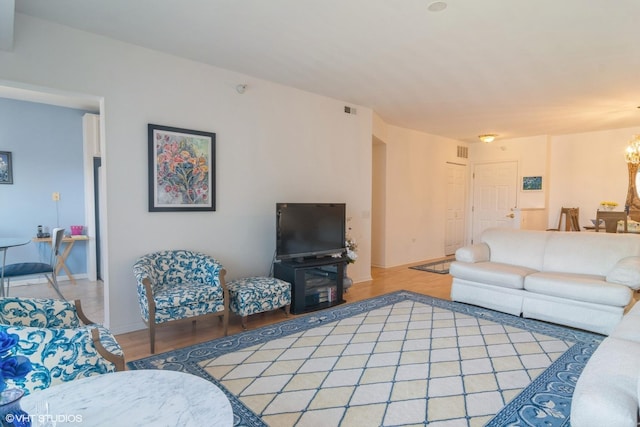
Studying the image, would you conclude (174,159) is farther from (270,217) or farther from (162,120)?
(270,217)

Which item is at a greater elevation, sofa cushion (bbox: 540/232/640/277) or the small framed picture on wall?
the small framed picture on wall

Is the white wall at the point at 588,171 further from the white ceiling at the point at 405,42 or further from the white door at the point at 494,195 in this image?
the white ceiling at the point at 405,42

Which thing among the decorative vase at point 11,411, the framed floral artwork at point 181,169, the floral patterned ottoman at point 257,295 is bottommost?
the floral patterned ottoman at point 257,295

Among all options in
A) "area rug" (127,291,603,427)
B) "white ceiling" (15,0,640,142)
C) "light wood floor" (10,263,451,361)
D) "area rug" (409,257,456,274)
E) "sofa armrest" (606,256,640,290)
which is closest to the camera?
"area rug" (127,291,603,427)

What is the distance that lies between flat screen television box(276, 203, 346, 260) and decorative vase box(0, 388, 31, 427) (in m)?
3.09

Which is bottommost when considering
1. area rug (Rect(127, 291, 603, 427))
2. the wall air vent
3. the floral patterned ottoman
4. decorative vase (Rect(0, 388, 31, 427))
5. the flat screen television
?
area rug (Rect(127, 291, 603, 427))

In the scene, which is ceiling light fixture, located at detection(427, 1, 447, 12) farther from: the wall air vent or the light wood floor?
the wall air vent

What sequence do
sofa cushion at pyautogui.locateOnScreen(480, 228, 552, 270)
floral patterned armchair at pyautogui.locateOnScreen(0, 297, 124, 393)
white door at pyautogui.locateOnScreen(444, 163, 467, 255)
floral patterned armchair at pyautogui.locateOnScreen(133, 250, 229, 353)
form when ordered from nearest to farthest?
floral patterned armchair at pyautogui.locateOnScreen(0, 297, 124, 393)
floral patterned armchair at pyautogui.locateOnScreen(133, 250, 229, 353)
sofa cushion at pyautogui.locateOnScreen(480, 228, 552, 270)
white door at pyautogui.locateOnScreen(444, 163, 467, 255)

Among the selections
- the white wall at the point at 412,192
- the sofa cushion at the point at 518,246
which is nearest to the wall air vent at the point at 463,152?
the white wall at the point at 412,192

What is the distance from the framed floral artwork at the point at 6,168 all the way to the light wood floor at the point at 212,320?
5.13 ft

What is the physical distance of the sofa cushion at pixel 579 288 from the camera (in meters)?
3.35

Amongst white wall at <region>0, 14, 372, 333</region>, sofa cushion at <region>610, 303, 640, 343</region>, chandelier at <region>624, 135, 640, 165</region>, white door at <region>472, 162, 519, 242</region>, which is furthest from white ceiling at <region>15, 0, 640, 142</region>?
white door at <region>472, 162, 519, 242</region>

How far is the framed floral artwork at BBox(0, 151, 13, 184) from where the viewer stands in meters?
5.13

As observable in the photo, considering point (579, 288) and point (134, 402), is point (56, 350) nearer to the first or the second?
point (134, 402)
